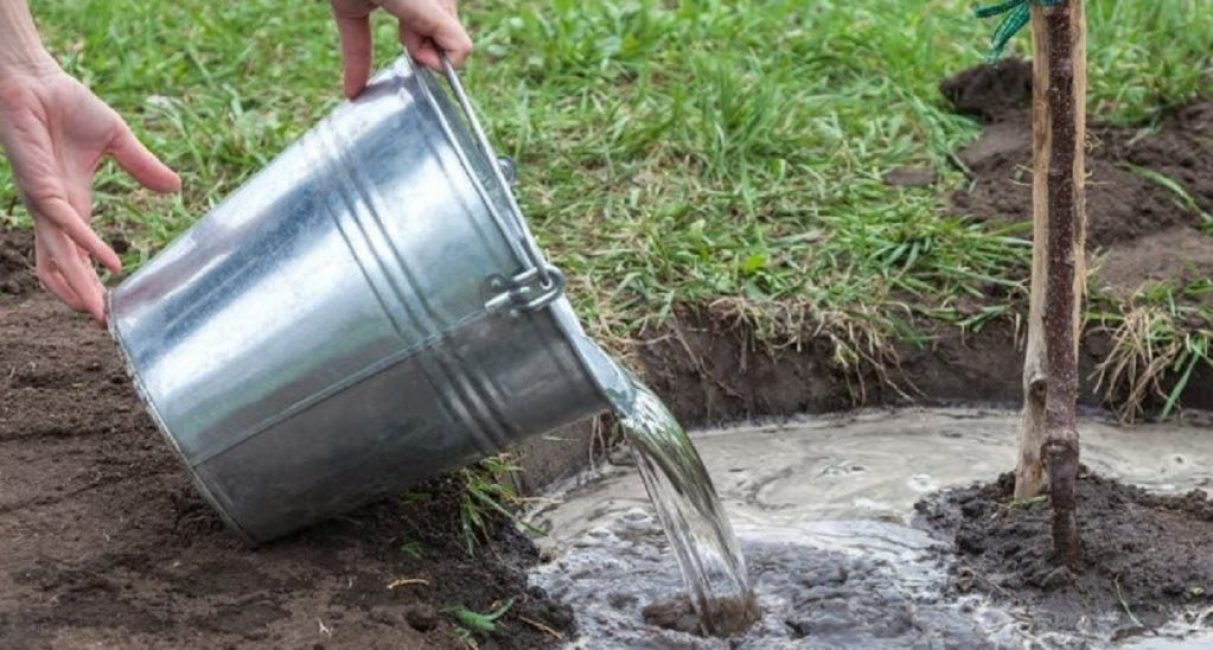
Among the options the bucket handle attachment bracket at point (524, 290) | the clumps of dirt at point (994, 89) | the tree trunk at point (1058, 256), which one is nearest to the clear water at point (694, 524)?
the bucket handle attachment bracket at point (524, 290)

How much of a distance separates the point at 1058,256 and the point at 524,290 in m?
0.97

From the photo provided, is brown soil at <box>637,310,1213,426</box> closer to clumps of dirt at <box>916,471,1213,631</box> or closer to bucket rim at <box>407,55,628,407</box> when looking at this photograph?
clumps of dirt at <box>916,471,1213,631</box>

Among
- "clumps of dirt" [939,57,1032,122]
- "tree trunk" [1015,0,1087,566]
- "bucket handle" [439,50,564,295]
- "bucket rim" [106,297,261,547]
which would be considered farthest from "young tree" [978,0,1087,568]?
"clumps of dirt" [939,57,1032,122]

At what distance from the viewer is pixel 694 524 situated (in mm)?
3383

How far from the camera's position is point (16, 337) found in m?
4.11

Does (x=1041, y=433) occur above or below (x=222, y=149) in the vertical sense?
below

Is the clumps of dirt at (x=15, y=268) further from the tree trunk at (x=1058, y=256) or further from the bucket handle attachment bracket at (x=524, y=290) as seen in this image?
the tree trunk at (x=1058, y=256)

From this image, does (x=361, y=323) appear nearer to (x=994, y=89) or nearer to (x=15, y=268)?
(x=15, y=268)

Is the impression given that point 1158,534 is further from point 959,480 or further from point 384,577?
point 384,577

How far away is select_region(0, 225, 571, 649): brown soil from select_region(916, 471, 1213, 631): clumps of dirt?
0.76m

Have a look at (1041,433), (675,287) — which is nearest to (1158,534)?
(1041,433)

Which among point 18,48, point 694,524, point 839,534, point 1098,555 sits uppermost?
point 18,48

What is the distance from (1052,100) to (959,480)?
3.34 ft

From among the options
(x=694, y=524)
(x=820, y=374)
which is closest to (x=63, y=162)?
(x=694, y=524)
